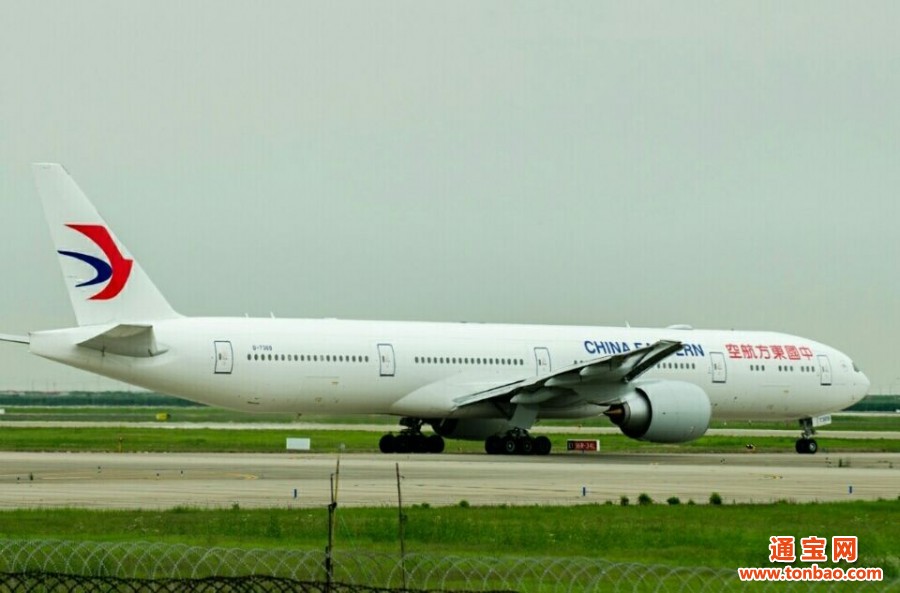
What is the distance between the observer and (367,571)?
54.6 ft

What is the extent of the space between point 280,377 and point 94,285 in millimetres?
6204

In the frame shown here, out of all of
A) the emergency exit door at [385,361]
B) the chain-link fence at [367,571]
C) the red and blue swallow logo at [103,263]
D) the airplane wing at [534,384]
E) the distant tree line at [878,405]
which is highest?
the distant tree line at [878,405]

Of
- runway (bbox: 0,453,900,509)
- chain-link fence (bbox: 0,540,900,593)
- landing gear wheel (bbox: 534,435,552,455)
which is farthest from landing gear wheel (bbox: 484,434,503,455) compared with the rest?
chain-link fence (bbox: 0,540,900,593)

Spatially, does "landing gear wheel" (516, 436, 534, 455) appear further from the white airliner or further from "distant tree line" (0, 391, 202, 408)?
"distant tree line" (0, 391, 202, 408)

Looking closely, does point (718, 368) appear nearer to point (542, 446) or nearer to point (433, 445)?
point (542, 446)

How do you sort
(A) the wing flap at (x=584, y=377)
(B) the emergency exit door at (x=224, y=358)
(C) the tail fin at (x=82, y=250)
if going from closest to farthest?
1. (C) the tail fin at (x=82, y=250)
2. (B) the emergency exit door at (x=224, y=358)
3. (A) the wing flap at (x=584, y=377)

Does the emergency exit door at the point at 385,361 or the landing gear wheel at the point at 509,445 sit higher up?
the emergency exit door at the point at 385,361

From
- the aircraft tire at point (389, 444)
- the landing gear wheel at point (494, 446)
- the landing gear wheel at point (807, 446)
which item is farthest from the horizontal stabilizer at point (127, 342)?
the landing gear wheel at point (807, 446)

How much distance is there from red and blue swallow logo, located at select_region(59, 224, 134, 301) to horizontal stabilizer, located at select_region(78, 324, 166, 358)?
176cm

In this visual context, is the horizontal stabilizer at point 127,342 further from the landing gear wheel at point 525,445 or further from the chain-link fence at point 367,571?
the chain-link fence at point 367,571

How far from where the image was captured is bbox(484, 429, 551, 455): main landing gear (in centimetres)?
4781

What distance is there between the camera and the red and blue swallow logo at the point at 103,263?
44.3 metres

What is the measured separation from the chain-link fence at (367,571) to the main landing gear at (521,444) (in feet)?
97.7

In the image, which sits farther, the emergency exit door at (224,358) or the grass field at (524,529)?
the emergency exit door at (224,358)
